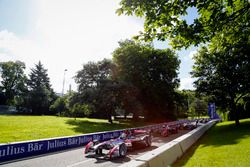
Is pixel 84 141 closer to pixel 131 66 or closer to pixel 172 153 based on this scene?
pixel 172 153

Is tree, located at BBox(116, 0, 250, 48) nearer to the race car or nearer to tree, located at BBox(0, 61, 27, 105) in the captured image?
the race car

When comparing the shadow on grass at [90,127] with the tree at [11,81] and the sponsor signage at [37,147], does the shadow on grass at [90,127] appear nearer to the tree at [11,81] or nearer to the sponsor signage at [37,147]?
the sponsor signage at [37,147]

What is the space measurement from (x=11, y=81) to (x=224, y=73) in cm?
7380

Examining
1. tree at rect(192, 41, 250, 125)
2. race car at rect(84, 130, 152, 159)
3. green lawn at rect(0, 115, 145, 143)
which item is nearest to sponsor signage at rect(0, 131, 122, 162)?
race car at rect(84, 130, 152, 159)

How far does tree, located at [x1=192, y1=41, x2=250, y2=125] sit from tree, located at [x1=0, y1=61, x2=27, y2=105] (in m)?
65.3

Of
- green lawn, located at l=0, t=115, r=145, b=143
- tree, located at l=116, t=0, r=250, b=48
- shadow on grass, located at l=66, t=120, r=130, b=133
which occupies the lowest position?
shadow on grass, located at l=66, t=120, r=130, b=133

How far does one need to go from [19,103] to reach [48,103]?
8.01 meters

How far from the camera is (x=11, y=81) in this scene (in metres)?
74.9

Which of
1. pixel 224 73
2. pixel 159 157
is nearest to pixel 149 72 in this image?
pixel 224 73

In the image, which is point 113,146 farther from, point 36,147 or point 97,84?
point 97,84

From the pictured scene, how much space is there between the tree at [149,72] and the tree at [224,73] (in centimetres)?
1073

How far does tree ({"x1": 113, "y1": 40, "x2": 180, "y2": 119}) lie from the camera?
36156 mm

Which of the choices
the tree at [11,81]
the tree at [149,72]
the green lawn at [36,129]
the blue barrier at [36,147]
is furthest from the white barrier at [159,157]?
the tree at [11,81]

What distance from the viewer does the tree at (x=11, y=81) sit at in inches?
2904
